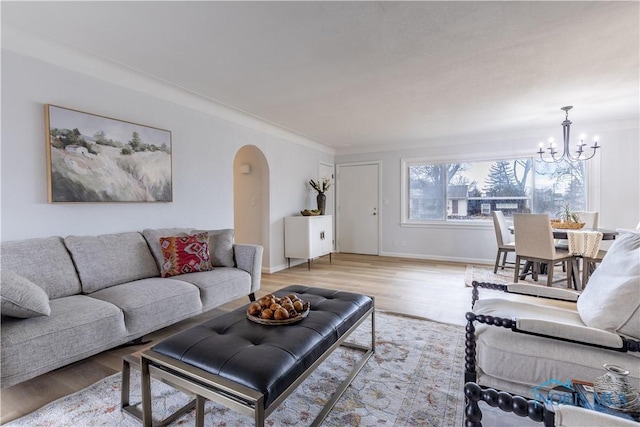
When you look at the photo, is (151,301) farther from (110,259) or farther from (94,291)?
(110,259)

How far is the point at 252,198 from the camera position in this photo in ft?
16.3

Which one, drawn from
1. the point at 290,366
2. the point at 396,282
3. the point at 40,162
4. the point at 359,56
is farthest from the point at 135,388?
the point at 396,282

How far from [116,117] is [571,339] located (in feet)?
11.7

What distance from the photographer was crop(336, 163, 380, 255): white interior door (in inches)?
249

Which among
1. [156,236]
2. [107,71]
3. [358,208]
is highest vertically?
[107,71]

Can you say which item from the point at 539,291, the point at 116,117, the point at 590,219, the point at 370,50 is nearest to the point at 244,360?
the point at 539,291

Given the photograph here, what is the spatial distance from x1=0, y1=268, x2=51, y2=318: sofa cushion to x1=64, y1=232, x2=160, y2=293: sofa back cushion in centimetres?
63

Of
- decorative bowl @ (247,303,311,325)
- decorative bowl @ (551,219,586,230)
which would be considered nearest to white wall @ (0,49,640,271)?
decorative bowl @ (551,219,586,230)

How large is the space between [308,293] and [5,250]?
199 cm

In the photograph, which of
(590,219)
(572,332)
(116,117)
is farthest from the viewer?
(590,219)

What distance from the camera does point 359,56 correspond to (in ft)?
8.15

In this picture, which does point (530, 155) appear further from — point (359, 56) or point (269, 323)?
point (269, 323)

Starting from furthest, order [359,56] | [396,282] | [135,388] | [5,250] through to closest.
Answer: [396,282] → [359,56] → [5,250] → [135,388]

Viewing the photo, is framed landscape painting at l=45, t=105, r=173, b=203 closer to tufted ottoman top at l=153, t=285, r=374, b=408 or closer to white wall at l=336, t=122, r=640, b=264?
tufted ottoman top at l=153, t=285, r=374, b=408
